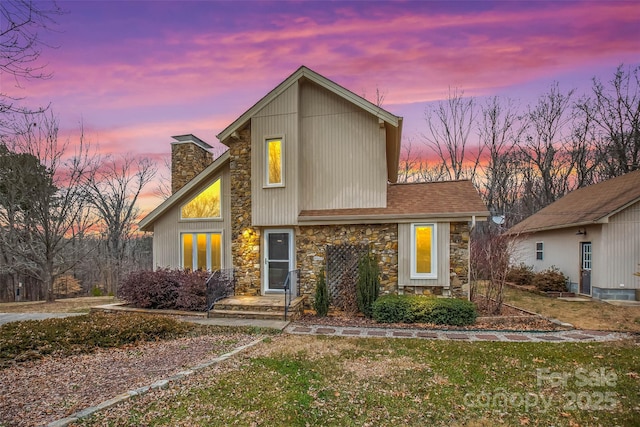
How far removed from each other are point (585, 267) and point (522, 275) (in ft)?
11.1

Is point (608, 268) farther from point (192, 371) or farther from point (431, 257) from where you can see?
point (192, 371)

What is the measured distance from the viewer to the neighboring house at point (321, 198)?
9.48 meters

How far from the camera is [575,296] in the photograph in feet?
43.3

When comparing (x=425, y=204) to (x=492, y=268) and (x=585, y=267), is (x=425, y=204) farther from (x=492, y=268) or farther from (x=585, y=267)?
(x=585, y=267)

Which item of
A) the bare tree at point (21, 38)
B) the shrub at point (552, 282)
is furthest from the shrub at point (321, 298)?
the shrub at point (552, 282)

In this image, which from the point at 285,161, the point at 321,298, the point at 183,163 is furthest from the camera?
the point at 183,163

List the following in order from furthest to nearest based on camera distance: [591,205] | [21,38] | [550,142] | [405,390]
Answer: [550,142] < [591,205] < [405,390] < [21,38]

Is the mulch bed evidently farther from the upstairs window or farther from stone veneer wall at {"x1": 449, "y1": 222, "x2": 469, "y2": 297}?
the upstairs window

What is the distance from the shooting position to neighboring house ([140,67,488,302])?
9.48m

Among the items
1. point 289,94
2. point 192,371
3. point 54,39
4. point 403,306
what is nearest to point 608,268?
point 403,306

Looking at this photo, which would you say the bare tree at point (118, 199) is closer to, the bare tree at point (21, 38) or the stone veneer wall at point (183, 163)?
the stone veneer wall at point (183, 163)

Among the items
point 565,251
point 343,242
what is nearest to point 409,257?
point 343,242

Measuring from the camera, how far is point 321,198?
10609 millimetres

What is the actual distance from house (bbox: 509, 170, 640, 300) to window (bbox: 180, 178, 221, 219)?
989 centimetres
